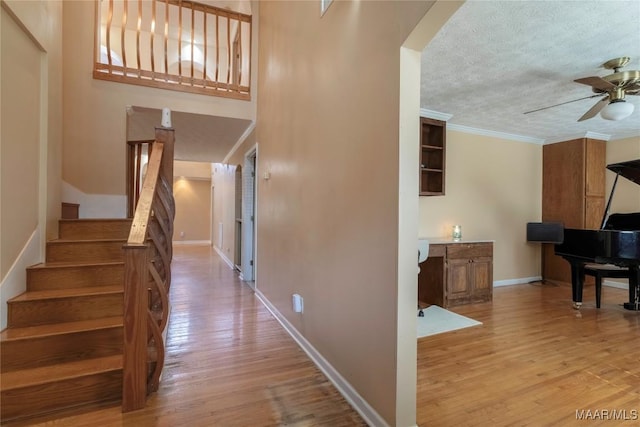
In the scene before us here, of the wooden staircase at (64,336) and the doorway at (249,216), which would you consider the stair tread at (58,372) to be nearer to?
the wooden staircase at (64,336)

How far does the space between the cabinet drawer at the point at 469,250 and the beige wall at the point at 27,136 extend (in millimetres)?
4320

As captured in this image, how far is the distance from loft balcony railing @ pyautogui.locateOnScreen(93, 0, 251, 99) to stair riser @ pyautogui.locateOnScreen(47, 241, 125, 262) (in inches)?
87.8

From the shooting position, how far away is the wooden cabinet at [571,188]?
5.06 metres

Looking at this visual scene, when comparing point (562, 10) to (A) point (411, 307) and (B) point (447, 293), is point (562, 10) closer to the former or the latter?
(A) point (411, 307)

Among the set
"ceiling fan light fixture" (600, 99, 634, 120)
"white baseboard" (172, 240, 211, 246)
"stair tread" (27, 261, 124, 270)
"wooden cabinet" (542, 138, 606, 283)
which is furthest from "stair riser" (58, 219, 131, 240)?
"white baseboard" (172, 240, 211, 246)

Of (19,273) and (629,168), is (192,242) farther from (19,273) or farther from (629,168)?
(629,168)

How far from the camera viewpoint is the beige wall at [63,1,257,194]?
11.9ft

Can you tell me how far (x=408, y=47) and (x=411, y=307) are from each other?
1338 millimetres

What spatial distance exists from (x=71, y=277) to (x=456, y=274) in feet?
13.7

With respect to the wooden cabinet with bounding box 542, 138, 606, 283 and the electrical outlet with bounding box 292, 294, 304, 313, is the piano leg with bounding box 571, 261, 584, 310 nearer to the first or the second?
the wooden cabinet with bounding box 542, 138, 606, 283

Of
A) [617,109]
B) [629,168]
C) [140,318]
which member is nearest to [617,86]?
[617,109]

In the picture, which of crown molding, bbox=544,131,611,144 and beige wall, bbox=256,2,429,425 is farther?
crown molding, bbox=544,131,611,144

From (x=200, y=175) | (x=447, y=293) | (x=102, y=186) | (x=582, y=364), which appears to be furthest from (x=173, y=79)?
(x=200, y=175)

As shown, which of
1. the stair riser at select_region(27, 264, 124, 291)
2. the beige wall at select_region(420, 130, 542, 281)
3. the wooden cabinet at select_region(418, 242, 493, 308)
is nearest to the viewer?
the stair riser at select_region(27, 264, 124, 291)
